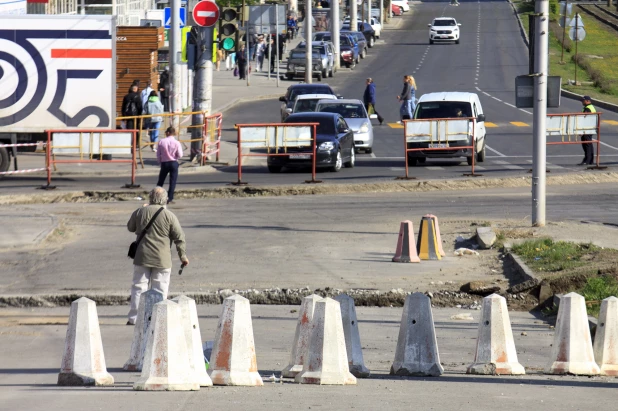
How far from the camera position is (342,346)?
28.6 ft

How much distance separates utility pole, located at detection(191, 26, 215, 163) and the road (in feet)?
4.04

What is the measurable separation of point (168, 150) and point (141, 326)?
12.5 m

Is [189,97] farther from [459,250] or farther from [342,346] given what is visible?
[342,346]

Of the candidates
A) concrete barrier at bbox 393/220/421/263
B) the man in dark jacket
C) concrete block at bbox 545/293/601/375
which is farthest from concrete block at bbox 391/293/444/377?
the man in dark jacket

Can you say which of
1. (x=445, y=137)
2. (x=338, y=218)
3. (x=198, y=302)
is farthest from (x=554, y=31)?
(x=198, y=302)

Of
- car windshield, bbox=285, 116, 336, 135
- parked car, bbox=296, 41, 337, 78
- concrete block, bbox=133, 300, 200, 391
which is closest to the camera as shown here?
concrete block, bbox=133, 300, 200, 391

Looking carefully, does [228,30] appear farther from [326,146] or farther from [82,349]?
[82,349]

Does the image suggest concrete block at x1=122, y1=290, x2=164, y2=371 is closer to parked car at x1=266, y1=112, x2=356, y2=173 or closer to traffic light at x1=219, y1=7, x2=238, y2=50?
traffic light at x1=219, y1=7, x2=238, y2=50

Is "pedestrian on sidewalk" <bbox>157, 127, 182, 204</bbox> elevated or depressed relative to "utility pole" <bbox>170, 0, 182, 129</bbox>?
depressed

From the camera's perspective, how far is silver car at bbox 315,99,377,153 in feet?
102

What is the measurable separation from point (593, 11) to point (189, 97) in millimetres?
66392

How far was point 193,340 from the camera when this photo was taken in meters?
8.38

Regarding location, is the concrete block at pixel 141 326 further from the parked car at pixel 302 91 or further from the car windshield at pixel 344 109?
the parked car at pixel 302 91

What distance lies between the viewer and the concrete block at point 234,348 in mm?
8562
